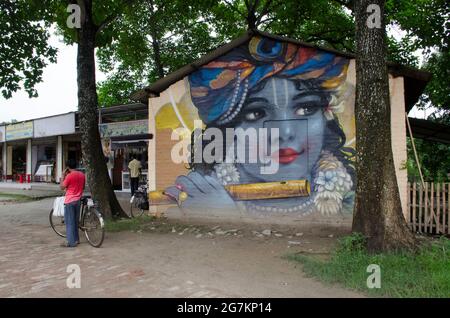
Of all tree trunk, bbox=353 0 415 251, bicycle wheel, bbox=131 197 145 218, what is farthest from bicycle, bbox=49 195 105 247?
tree trunk, bbox=353 0 415 251

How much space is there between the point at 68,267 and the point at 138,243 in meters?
1.96

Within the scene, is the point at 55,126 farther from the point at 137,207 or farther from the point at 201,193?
the point at 201,193

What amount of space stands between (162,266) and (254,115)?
4.84 m

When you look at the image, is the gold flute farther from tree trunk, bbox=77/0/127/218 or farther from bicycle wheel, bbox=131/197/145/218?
tree trunk, bbox=77/0/127/218

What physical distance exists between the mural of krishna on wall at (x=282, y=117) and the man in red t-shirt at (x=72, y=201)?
3.16 metres

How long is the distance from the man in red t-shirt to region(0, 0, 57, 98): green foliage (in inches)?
240

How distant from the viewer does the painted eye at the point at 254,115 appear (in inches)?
382

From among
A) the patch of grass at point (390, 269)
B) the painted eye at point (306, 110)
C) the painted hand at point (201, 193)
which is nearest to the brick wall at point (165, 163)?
the painted hand at point (201, 193)

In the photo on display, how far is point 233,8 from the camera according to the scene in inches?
685

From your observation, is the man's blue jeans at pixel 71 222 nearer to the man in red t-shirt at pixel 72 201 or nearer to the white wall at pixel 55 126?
the man in red t-shirt at pixel 72 201

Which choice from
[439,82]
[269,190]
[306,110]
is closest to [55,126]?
[269,190]

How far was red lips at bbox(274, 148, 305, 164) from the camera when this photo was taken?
9.34m

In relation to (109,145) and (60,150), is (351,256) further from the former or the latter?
(60,150)

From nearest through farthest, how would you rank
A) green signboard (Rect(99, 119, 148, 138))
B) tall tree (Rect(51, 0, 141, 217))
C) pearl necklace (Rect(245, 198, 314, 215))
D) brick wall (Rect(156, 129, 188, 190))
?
pearl necklace (Rect(245, 198, 314, 215))
tall tree (Rect(51, 0, 141, 217))
brick wall (Rect(156, 129, 188, 190))
green signboard (Rect(99, 119, 148, 138))
